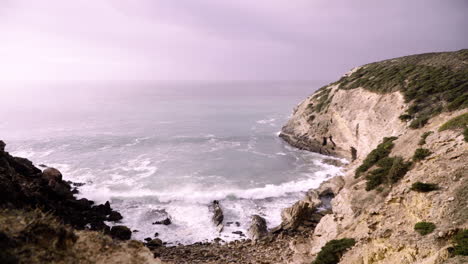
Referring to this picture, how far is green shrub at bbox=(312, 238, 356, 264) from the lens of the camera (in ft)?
45.6

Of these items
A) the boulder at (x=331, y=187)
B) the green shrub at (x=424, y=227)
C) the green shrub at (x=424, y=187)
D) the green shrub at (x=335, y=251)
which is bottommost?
the boulder at (x=331, y=187)

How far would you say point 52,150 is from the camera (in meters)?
46.2

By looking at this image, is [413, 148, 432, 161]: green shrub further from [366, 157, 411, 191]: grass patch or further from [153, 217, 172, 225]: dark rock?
[153, 217, 172, 225]: dark rock

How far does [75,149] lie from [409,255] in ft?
170

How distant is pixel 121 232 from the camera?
22.7 meters

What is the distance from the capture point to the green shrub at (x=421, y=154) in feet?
57.7

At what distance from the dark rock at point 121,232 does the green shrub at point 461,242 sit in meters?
22.8

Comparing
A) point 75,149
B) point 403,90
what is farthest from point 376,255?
point 75,149

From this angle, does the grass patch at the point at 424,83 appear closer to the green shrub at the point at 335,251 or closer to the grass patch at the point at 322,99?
the grass patch at the point at 322,99

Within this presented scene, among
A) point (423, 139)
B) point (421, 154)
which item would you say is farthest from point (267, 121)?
point (421, 154)

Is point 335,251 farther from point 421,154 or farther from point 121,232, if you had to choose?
point 121,232

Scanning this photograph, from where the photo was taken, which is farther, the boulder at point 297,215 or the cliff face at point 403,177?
the boulder at point 297,215

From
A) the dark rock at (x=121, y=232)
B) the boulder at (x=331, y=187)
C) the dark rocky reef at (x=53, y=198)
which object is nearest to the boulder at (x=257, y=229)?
the boulder at (x=331, y=187)

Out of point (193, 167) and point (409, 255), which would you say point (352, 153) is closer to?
point (193, 167)
